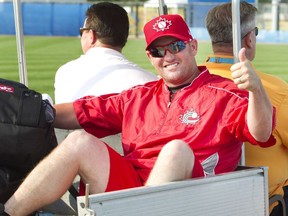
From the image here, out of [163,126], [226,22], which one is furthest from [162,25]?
[226,22]

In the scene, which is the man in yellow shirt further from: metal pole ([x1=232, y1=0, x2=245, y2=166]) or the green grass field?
the green grass field

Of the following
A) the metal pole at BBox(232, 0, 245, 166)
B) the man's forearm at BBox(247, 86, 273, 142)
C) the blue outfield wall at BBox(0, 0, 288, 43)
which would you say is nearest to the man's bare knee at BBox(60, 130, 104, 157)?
the man's forearm at BBox(247, 86, 273, 142)

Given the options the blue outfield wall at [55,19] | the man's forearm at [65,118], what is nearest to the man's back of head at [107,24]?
the man's forearm at [65,118]

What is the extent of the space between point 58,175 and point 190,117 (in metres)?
0.75

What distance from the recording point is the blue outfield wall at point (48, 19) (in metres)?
33.7

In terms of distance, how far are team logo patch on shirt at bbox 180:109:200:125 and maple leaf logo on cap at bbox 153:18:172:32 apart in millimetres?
454

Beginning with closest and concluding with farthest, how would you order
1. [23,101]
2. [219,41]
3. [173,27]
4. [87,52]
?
[23,101]
[173,27]
[219,41]
[87,52]

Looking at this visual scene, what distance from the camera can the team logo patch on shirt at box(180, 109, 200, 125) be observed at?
3.41 metres

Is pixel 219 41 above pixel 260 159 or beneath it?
above

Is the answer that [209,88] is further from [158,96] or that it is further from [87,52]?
[87,52]

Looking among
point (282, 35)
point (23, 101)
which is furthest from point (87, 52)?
point (282, 35)

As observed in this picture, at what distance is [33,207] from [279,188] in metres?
1.36

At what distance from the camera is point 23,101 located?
334 centimetres

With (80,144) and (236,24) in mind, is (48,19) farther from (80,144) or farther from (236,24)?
(80,144)
